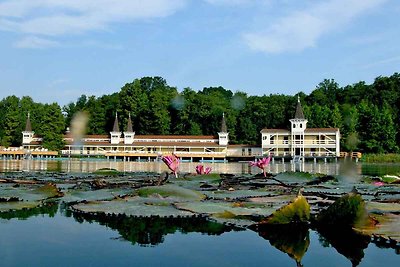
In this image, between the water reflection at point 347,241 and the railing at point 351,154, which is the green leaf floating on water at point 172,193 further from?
the railing at point 351,154

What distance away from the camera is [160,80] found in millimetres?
87688

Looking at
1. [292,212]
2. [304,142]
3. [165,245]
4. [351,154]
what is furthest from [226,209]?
[304,142]

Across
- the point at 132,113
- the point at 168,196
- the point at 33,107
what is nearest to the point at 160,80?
the point at 132,113

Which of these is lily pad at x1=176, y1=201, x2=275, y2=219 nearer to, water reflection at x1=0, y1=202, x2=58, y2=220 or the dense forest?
water reflection at x1=0, y1=202, x2=58, y2=220

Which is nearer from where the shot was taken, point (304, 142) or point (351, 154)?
point (351, 154)

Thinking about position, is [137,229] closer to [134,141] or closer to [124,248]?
[124,248]

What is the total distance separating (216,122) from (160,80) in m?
24.7

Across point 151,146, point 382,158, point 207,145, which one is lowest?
point 382,158

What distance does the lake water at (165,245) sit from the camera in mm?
2518

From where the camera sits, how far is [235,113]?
221 feet

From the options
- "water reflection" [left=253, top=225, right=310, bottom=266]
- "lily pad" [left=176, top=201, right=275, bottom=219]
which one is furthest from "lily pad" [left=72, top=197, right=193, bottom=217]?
"water reflection" [left=253, top=225, right=310, bottom=266]

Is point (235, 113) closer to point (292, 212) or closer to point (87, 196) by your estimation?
point (87, 196)

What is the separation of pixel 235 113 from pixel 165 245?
64687 mm

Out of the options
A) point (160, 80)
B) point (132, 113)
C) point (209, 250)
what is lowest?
point (209, 250)
